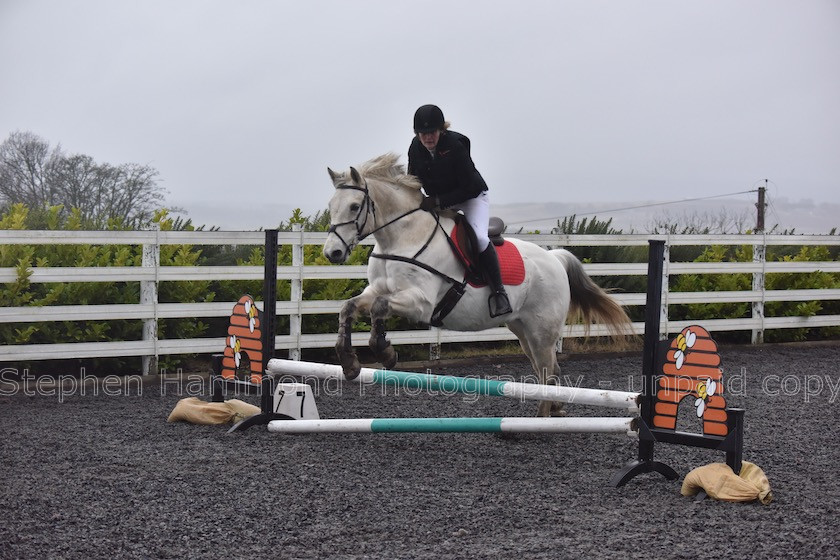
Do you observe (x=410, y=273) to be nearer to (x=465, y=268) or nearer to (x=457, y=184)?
(x=465, y=268)

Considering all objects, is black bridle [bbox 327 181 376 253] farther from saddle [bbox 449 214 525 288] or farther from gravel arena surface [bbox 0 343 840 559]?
gravel arena surface [bbox 0 343 840 559]

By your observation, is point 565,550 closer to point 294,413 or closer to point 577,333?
point 294,413

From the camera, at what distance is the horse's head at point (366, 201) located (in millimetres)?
4469

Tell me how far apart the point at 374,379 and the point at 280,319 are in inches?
138

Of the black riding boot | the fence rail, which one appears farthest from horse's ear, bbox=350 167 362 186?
the fence rail

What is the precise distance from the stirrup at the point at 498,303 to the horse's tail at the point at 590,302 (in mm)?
985

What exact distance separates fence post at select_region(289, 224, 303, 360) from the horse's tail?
261cm

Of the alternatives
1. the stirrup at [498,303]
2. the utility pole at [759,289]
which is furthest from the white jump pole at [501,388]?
the utility pole at [759,289]

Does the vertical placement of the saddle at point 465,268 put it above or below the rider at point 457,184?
below

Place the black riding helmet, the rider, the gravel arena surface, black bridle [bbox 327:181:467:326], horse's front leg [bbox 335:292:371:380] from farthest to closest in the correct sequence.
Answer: the rider < the black riding helmet < black bridle [bbox 327:181:467:326] < horse's front leg [bbox 335:292:371:380] < the gravel arena surface

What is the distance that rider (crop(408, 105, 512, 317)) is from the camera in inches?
192

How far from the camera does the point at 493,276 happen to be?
16.5ft

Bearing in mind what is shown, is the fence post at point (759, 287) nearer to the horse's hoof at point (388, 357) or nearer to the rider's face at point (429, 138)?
the rider's face at point (429, 138)

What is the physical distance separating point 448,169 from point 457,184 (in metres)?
0.11
